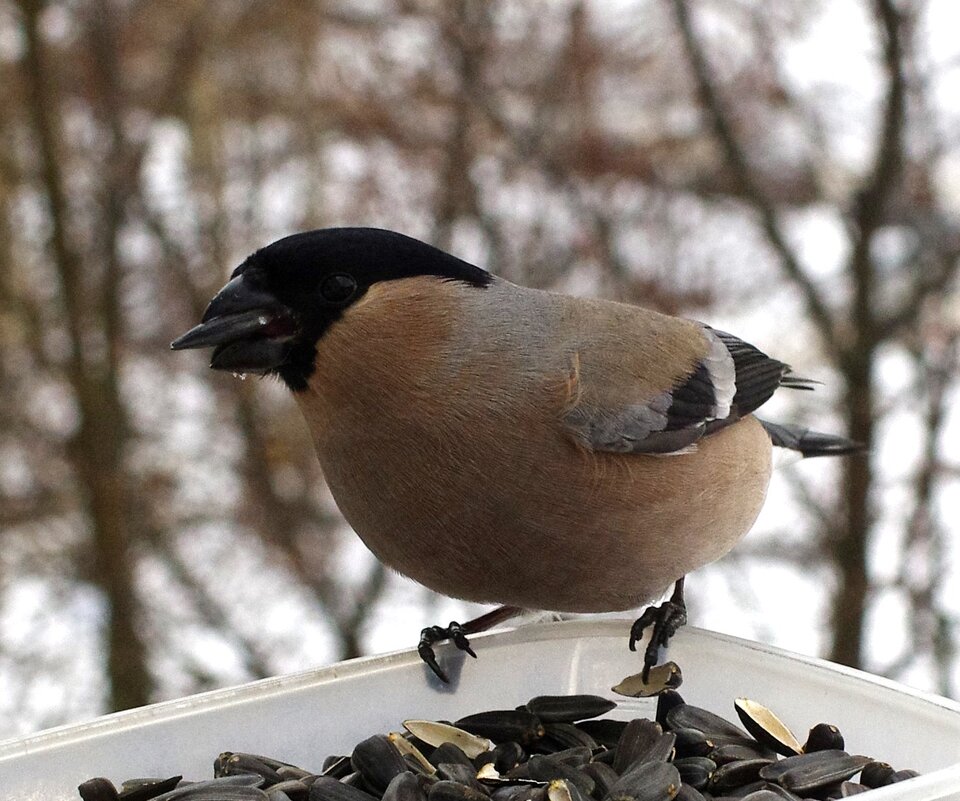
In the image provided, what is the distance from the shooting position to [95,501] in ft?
13.1

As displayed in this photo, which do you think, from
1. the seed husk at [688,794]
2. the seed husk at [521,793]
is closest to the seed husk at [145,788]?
the seed husk at [521,793]

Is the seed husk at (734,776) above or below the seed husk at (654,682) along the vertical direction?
below

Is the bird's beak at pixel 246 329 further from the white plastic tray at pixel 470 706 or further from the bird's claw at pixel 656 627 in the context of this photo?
the bird's claw at pixel 656 627

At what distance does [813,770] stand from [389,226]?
8.94 ft

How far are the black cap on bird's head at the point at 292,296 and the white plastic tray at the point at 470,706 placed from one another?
0.43 meters

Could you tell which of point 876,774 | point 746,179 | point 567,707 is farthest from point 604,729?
point 746,179

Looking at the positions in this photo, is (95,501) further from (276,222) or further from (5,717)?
(276,222)

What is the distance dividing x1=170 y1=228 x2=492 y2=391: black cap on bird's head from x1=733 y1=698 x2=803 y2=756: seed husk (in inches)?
28.9

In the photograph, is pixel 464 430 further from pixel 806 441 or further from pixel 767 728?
pixel 806 441

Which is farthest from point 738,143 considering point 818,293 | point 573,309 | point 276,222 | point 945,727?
point 945,727

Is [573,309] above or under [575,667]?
above

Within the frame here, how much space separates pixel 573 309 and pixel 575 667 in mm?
595

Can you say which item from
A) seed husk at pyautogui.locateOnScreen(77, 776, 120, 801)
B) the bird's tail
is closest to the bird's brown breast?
seed husk at pyautogui.locateOnScreen(77, 776, 120, 801)

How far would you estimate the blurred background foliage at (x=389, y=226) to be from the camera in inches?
149
